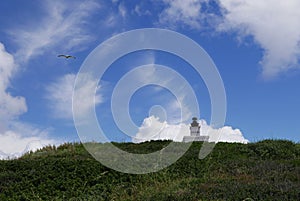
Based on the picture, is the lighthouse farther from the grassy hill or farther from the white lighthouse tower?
the grassy hill

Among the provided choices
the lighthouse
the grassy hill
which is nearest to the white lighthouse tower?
the lighthouse

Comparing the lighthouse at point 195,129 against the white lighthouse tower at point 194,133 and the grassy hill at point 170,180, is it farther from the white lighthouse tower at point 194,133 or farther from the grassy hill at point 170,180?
the grassy hill at point 170,180

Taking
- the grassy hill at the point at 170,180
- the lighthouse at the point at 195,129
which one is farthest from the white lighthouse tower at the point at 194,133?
the grassy hill at the point at 170,180

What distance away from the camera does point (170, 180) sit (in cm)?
1284

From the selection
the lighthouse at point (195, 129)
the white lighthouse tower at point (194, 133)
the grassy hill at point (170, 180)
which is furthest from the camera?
the lighthouse at point (195, 129)

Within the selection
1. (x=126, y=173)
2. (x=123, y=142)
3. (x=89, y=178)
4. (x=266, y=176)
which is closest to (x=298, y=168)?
(x=266, y=176)

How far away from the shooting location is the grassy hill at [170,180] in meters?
9.70

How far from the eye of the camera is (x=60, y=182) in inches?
513

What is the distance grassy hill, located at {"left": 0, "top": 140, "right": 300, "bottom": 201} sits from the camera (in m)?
9.70

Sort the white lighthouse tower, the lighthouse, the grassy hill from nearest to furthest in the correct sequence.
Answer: the grassy hill → the white lighthouse tower → the lighthouse

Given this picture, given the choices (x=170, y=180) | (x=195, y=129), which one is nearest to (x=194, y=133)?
(x=195, y=129)

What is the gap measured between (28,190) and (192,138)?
1111 centimetres

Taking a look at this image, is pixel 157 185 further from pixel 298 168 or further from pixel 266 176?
pixel 298 168

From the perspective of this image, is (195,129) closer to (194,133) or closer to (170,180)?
(194,133)
